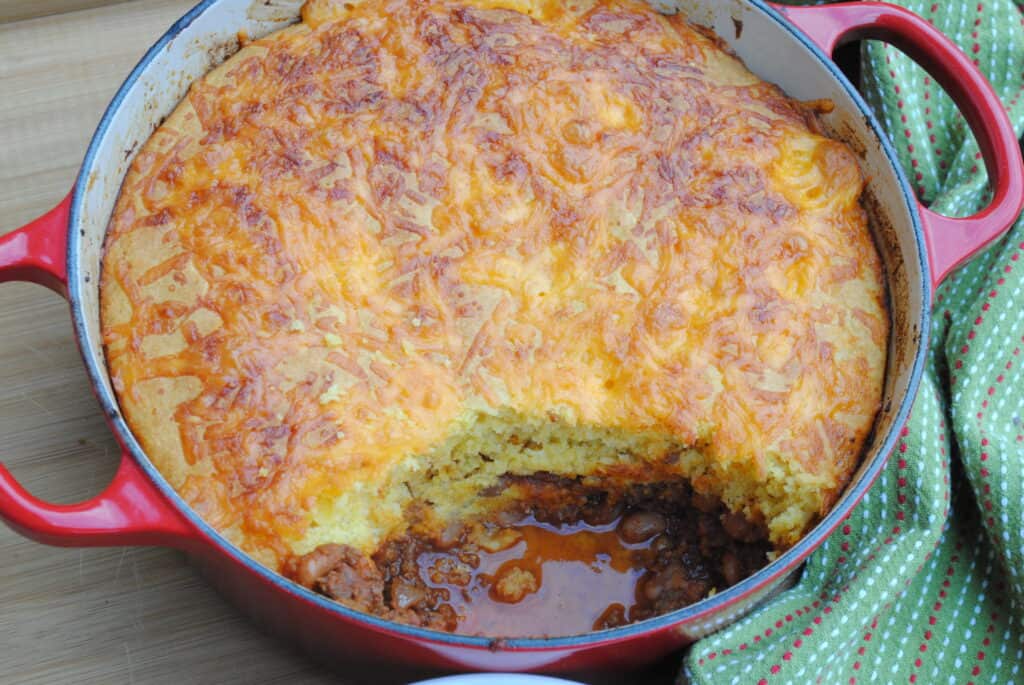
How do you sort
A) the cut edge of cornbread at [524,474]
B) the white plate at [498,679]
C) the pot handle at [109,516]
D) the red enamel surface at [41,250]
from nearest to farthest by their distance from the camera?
the pot handle at [109,516] → the white plate at [498,679] → the red enamel surface at [41,250] → the cut edge of cornbread at [524,474]

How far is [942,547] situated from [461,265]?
4.67 feet

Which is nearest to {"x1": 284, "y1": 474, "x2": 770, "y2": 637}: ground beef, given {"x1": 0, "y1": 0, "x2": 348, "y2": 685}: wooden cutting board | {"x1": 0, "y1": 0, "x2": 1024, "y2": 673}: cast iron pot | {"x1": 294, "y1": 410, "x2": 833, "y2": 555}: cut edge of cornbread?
{"x1": 294, "y1": 410, "x2": 833, "y2": 555}: cut edge of cornbread

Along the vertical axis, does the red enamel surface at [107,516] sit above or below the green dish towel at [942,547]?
above

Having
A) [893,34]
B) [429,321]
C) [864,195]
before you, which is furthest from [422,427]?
[893,34]

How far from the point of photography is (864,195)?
2.88 m

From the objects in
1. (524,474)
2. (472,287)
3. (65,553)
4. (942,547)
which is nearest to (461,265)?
(472,287)

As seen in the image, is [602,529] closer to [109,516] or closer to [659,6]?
[109,516]

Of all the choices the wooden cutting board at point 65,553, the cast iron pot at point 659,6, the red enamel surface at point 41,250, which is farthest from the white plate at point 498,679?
the red enamel surface at point 41,250

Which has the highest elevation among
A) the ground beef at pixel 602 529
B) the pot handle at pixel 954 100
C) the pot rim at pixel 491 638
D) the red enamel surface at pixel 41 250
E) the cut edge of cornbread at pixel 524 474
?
the pot handle at pixel 954 100

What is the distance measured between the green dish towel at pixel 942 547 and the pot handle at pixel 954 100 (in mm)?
370

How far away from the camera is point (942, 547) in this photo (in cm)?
287

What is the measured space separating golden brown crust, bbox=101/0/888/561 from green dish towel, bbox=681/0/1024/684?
0.31 m

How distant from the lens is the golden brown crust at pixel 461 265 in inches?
97.2

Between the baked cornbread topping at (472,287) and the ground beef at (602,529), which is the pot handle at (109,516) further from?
the ground beef at (602,529)
